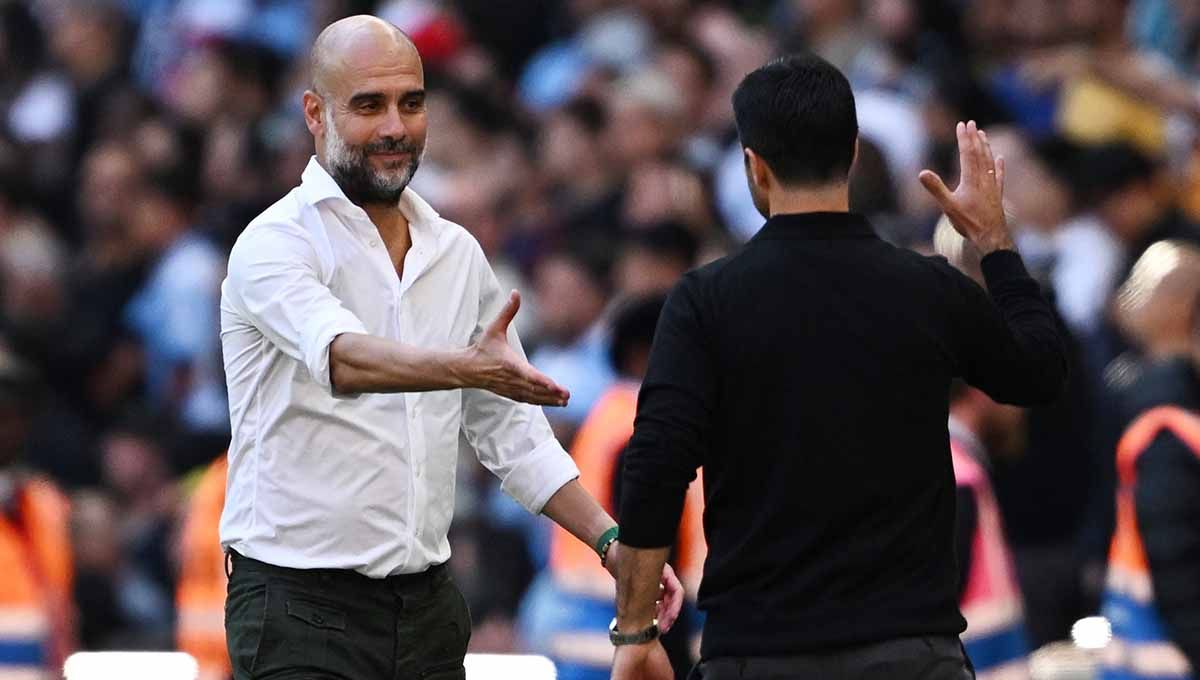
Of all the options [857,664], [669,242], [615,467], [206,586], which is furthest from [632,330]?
[857,664]

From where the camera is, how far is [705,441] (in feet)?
16.0

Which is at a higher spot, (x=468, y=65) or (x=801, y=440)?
(x=468, y=65)

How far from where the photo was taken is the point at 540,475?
5758 mm

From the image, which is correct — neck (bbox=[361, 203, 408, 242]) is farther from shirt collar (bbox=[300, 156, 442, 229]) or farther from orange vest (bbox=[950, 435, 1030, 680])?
orange vest (bbox=[950, 435, 1030, 680])

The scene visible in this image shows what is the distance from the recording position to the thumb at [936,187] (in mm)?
5098

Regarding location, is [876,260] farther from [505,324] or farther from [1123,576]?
[1123,576]

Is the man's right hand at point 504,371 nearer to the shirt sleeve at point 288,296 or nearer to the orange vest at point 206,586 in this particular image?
the shirt sleeve at point 288,296

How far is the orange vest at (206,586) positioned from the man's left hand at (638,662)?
9.62ft

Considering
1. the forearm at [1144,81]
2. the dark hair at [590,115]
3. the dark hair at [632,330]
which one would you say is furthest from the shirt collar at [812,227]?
the dark hair at [590,115]

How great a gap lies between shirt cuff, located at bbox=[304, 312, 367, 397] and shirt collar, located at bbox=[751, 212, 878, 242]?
2.90ft

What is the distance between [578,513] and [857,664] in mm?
1074

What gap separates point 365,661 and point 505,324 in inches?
36.5

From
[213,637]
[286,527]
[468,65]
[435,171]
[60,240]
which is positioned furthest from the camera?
[60,240]

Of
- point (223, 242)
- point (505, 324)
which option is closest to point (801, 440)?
point (505, 324)
